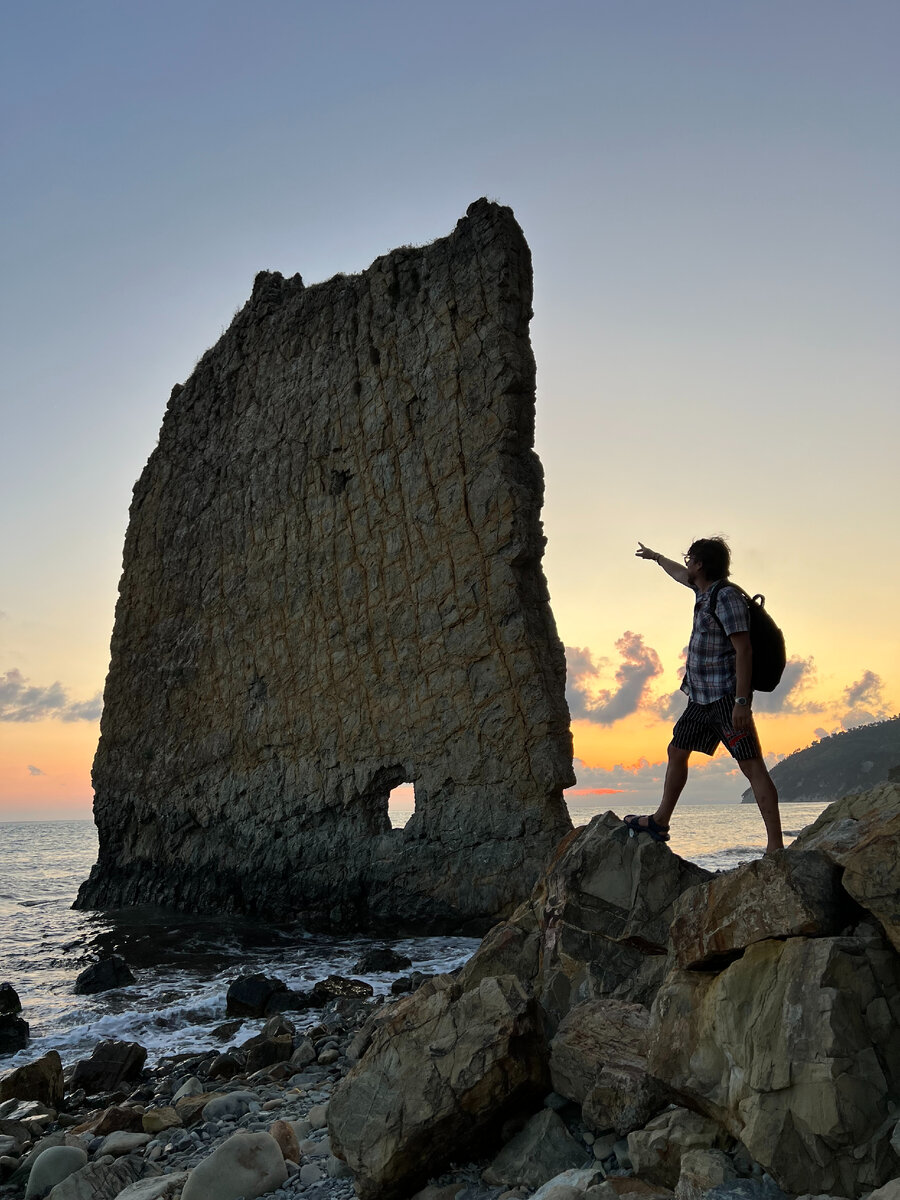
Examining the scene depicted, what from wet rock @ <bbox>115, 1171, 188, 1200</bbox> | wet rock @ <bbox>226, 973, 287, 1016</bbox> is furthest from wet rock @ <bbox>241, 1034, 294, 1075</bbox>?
wet rock @ <bbox>115, 1171, 188, 1200</bbox>

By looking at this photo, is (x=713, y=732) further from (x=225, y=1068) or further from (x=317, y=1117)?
(x=225, y=1068)

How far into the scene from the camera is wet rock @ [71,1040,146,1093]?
663 cm

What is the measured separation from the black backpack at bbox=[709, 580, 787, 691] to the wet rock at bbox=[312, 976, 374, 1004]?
19.6 ft

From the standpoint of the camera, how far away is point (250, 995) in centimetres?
887

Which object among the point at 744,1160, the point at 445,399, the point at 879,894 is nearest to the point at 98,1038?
the point at 744,1160

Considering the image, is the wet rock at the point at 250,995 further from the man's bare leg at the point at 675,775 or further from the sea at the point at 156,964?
the man's bare leg at the point at 675,775

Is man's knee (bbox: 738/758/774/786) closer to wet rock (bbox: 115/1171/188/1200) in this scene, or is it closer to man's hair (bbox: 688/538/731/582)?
man's hair (bbox: 688/538/731/582)

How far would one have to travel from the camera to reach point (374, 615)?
1505 cm

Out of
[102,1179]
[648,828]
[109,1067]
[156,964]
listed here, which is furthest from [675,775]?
[156,964]

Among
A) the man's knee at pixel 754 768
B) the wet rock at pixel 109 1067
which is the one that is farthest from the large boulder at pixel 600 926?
the wet rock at pixel 109 1067

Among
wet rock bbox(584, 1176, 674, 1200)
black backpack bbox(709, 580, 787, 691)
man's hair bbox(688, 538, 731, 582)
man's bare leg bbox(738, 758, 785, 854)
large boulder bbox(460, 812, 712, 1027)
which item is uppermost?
man's hair bbox(688, 538, 731, 582)

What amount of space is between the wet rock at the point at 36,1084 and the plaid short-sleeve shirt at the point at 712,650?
5.36 meters

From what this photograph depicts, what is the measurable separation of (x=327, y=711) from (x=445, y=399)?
5.92m

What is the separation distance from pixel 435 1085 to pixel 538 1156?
0.48m
